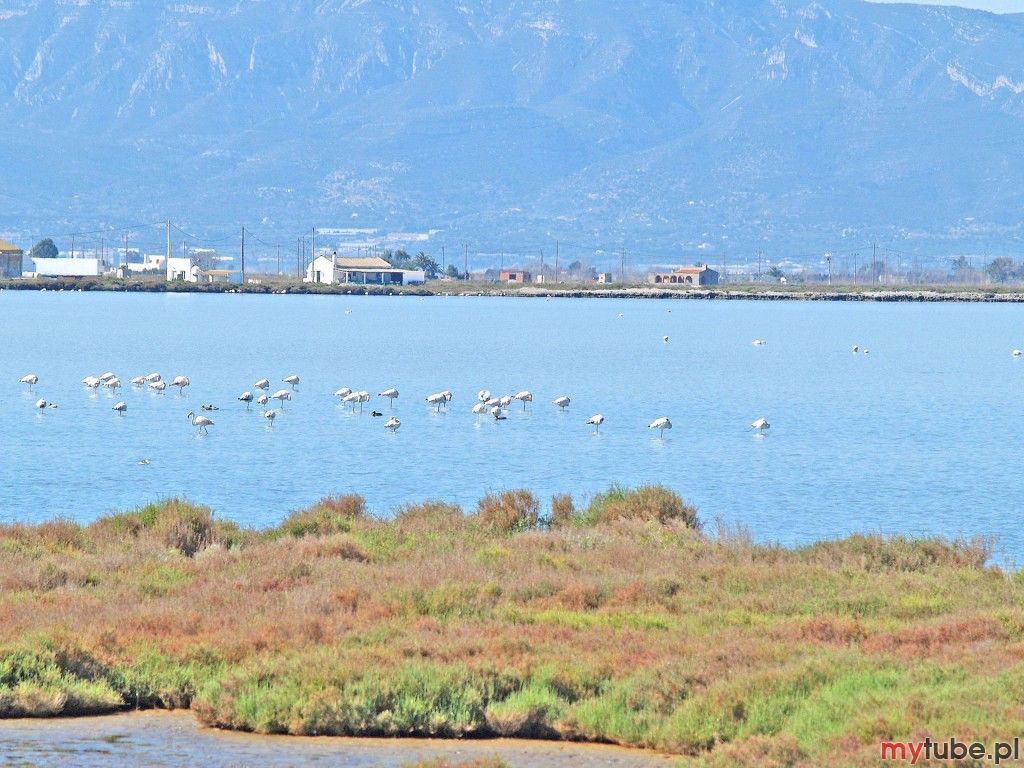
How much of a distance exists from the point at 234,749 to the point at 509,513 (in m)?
9.74

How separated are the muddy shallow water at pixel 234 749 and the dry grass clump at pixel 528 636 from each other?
0.55ft

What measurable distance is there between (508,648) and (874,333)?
323ft

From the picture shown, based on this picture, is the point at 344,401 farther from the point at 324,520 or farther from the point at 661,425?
the point at 324,520

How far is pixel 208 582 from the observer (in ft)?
52.6

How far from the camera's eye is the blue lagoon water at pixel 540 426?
28.7 m

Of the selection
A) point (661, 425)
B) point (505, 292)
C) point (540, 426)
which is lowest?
point (505, 292)

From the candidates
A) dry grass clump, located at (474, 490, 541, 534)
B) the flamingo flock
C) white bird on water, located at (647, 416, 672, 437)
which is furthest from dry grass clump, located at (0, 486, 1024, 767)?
the flamingo flock

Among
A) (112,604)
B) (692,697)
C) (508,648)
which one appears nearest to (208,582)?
(112,604)

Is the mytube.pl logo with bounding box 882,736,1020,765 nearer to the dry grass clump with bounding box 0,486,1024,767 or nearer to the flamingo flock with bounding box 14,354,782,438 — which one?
the dry grass clump with bounding box 0,486,1024,767

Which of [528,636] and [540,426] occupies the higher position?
[528,636]

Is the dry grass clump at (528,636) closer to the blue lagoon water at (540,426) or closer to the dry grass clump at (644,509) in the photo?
the dry grass clump at (644,509)

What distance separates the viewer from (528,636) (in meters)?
13.9

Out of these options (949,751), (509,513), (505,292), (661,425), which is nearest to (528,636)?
(949,751)

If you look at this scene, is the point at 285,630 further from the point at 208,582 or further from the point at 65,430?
the point at 65,430
